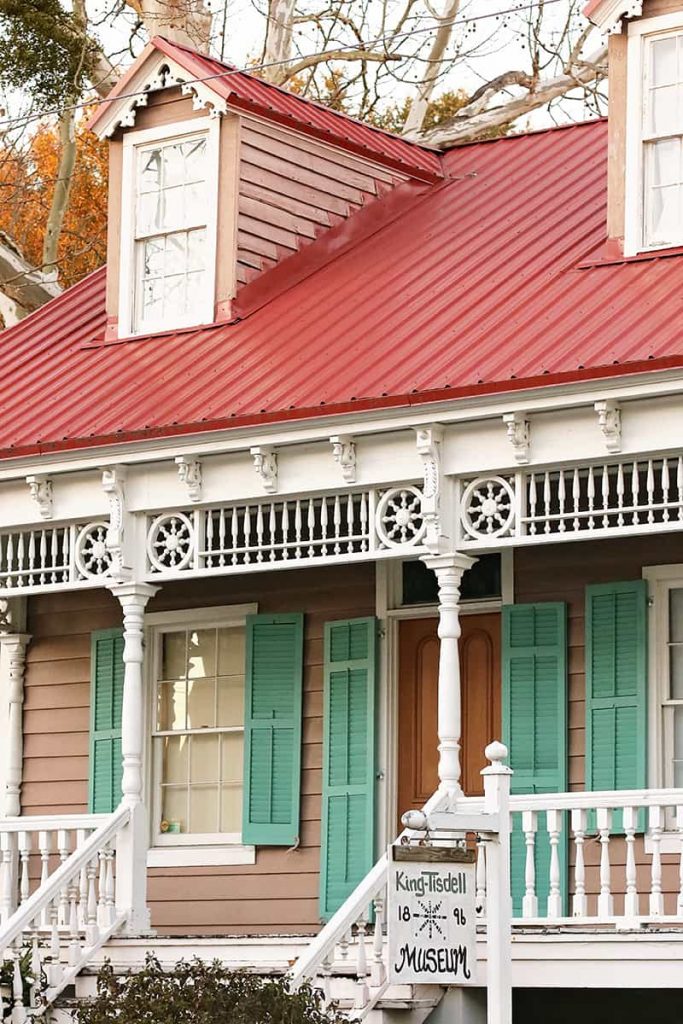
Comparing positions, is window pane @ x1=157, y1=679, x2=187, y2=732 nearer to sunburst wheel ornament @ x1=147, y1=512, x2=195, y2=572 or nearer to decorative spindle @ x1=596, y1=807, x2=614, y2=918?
sunburst wheel ornament @ x1=147, y1=512, x2=195, y2=572

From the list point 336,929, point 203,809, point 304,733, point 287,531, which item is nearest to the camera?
point 336,929

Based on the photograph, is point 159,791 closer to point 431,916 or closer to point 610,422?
point 610,422

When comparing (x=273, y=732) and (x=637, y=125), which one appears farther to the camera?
(x=273, y=732)

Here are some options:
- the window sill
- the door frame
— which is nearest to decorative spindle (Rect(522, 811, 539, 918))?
the door frame

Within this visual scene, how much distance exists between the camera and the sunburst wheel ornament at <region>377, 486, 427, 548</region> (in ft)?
43.9

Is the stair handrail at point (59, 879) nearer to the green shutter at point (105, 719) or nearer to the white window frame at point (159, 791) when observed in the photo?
the white window frame at point (159, 791)

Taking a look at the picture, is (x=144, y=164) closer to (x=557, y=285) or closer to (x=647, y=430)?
(x=557, y=285)

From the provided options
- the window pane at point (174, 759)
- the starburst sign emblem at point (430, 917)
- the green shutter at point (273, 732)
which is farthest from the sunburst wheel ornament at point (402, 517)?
the starburst sign emblem at point (430, 917)

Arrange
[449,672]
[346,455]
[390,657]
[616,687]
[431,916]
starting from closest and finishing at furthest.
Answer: [431,916], [449,672], [346,455], [616,687], [390,657]

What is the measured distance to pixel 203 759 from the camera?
16.1 meters

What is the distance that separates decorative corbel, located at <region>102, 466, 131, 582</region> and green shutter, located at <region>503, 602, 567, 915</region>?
2778 mm

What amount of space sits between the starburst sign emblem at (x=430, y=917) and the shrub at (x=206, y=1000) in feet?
4.69

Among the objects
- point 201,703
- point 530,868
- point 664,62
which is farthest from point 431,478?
point 664,62

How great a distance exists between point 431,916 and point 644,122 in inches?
283
